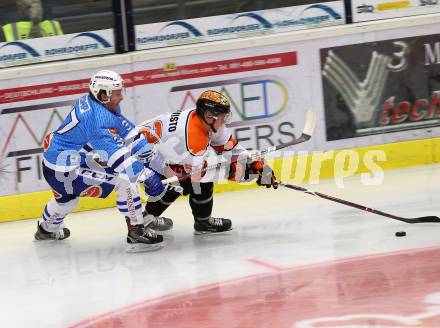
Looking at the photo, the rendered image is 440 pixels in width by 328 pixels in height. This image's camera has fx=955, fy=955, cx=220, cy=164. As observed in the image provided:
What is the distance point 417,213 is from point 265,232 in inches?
41.4

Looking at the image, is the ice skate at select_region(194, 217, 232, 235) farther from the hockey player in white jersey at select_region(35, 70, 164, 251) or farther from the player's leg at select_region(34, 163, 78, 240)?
the player's leg at select_region(34, 163, 78, 240)

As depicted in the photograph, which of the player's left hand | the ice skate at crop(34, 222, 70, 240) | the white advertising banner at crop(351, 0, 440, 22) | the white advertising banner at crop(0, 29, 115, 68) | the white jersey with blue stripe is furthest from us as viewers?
the white advertising banner at crop(351, 0, 440, 22)

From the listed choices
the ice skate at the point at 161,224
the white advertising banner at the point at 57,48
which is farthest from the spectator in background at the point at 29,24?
the ice skate at the point at 161,224

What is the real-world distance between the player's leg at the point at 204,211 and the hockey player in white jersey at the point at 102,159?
13.9 inches

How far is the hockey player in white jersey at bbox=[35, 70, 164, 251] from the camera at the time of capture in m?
5.99

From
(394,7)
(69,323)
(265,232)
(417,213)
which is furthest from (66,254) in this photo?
(394,7)

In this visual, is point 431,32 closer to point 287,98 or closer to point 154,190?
point 287,98

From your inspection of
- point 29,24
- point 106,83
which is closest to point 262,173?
point 106,83

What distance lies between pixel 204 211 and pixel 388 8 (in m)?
2.84

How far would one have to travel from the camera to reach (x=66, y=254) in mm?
6320

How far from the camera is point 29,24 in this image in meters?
7.50

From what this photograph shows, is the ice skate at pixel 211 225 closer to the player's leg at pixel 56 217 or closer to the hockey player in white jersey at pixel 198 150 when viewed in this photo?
the hockey player in white jersey at pixel 198 150

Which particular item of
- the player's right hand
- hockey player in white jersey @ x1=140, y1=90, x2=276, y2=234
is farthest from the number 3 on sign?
the player's right hand

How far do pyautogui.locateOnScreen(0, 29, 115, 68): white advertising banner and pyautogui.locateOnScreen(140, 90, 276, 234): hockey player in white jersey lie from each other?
4.74 ft
